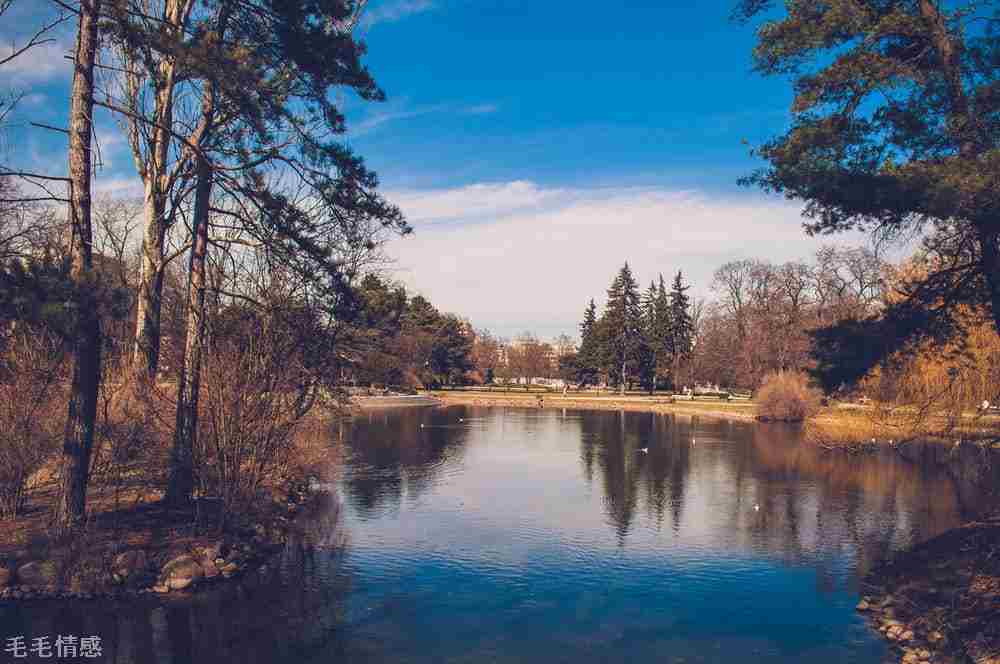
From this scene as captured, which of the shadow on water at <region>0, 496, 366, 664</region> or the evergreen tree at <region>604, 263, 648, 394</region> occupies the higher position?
the evergreen tree at <region>604, 263, 648, 394</region>

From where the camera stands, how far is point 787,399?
47125 millimetres

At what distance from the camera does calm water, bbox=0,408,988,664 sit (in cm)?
1087

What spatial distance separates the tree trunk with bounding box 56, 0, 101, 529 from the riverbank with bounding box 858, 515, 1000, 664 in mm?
13250

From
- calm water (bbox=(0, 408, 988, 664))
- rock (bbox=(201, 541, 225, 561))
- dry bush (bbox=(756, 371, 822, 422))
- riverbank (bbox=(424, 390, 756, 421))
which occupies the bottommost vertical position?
calm water (bbox=(0, 408, 988, 664))

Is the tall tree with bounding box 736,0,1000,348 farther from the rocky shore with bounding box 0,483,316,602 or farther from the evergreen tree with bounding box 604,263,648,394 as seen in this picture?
the evergreen tree with bounding box 604,263,648,394

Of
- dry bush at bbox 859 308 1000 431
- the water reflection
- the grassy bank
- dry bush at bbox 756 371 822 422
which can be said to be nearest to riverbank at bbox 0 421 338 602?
the water reflection

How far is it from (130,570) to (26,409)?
13.2ft

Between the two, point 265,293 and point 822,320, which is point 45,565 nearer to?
point 265,293

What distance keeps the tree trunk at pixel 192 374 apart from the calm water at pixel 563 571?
2733 millimetres

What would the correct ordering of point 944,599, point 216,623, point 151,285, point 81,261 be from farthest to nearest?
point 151,285, point 944,599, point 81,261, point 216,623

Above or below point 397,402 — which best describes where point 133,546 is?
below

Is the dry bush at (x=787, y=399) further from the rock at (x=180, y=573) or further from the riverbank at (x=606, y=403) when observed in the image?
the rock at (x=180, y=573)

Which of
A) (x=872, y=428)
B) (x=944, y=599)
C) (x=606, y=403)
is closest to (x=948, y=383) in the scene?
(x=872, y=428)

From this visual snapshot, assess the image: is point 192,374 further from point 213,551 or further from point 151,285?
point 213,551
